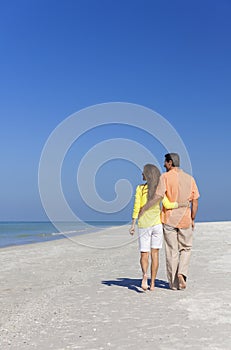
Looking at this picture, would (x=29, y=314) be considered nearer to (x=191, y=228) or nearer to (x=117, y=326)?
(x=117, y=326)

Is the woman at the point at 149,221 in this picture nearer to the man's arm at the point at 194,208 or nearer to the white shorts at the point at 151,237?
the white shorts at the point at 151,237

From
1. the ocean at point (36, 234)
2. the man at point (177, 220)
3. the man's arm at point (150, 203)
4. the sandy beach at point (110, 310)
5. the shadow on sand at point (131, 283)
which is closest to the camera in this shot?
the sandy beach at point (110, 310)

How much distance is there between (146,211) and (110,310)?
187 centimetres

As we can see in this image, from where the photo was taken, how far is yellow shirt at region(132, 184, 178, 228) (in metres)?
7.48

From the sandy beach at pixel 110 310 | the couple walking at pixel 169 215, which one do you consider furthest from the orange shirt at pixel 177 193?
the sandy beach at pixel 110 310

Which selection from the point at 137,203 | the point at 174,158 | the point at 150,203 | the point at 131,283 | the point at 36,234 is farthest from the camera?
the point at 36,234

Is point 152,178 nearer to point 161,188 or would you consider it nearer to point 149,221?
point 161,188

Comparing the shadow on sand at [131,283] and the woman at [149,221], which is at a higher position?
the woman at [149,221]

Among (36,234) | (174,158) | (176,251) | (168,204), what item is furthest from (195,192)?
(36,234)

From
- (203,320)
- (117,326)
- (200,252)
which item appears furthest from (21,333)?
(200,252)

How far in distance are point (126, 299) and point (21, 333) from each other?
2.08 m

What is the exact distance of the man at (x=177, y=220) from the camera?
7.56 metres

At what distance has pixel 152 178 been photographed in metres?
7.51

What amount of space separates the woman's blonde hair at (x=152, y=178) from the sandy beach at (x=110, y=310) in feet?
5.10
